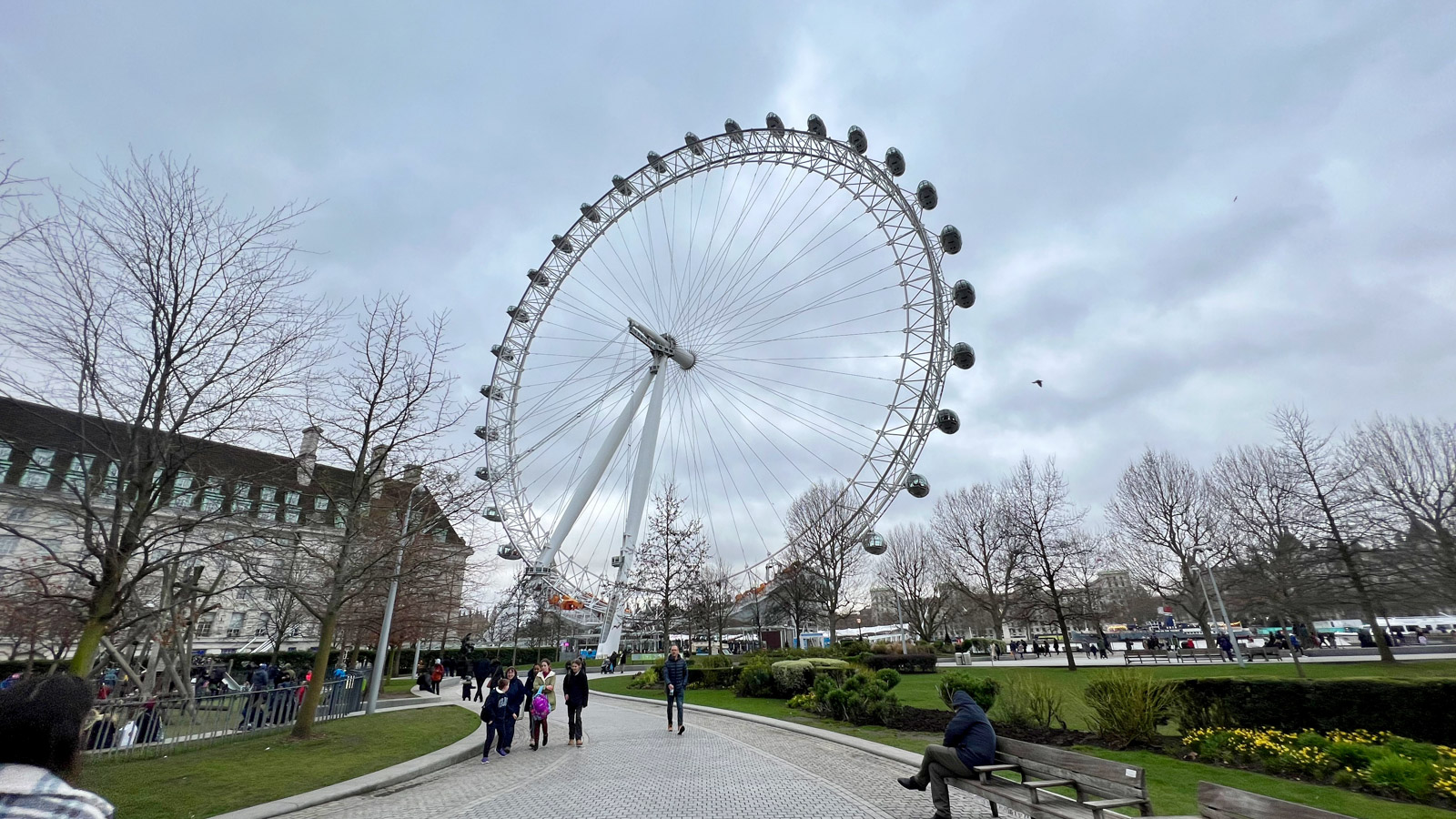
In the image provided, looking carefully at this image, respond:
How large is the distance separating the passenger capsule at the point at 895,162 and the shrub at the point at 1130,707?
1876 centimetres

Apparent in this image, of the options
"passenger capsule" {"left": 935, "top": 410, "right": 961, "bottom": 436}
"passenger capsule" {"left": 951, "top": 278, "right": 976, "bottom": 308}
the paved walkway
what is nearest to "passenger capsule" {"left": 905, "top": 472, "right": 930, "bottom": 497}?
"passenger capsule" {"left": 935, "top": 410, "right": 961, "bottom": 436}

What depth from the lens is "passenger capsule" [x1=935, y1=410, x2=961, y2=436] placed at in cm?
2362

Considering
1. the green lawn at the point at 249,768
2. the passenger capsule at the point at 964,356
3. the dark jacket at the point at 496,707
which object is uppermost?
the passenger capsule at the point at 964,356

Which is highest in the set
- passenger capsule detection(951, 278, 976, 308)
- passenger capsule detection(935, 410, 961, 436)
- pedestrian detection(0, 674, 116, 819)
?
passenger capsule detection(951, 278, 976, 308)

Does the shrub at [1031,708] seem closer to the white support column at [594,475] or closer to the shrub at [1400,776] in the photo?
the shrub at [1400,776]

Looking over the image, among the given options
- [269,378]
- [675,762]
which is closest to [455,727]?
[675,762]

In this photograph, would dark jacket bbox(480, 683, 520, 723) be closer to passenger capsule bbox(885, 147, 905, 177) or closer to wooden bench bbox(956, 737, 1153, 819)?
wooden bench bbox(956, 737, 1153, 819)

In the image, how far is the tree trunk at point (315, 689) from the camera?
554 inches

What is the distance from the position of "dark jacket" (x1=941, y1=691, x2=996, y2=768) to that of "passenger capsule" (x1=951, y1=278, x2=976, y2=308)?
17.6 metres

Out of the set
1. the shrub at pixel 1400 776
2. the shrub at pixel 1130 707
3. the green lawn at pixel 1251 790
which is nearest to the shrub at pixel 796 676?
the shrub at pixel 1130 707

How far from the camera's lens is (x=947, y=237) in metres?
23.0

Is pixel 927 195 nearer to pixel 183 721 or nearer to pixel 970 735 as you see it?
pixel 970 735

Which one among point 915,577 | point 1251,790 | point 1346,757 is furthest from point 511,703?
point 915,577

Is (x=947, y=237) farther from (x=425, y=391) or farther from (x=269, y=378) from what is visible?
(x=269, y=378)
